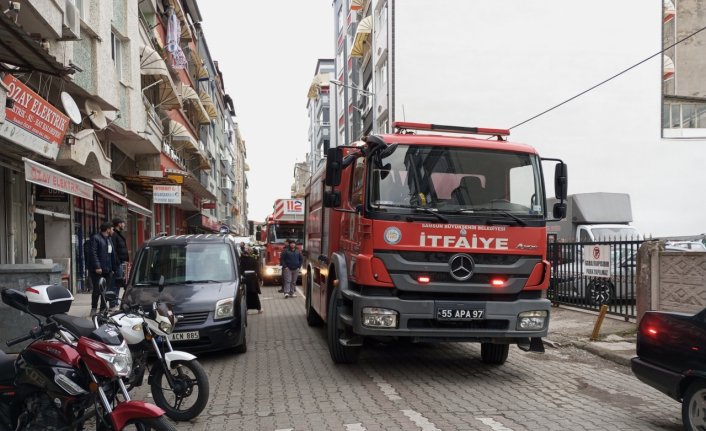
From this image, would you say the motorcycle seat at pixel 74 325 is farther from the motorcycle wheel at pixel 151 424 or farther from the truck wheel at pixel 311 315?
the truck wheel at pixel 311 315

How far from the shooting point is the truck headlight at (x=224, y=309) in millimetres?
7574

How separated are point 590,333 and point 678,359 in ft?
17.3

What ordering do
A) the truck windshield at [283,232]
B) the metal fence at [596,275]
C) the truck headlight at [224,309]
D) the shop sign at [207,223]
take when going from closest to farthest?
the truck headlight at [224,309], the metal fence at [596,275], the truck windshield at [283,232], the shop sign at [207,223]

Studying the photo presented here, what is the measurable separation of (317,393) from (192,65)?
1420 inches

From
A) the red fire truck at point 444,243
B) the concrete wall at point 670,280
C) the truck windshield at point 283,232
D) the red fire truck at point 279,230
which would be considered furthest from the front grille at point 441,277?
the truck windshield at point 283,232

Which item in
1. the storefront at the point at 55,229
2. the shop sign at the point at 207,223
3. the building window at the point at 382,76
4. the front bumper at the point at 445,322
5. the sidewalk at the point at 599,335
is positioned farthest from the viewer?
the shop sign at the point at 207,223

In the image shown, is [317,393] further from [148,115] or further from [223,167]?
[223,167]

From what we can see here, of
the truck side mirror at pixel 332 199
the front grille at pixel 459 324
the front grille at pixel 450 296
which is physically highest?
the truck side mirror at pixel 332 199

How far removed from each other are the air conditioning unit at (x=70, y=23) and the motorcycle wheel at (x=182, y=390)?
8.98 m

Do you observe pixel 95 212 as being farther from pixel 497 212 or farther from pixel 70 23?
pixel 497 212

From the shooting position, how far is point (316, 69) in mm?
84312

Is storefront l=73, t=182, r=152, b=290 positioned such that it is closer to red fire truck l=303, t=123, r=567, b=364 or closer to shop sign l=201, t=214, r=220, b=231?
red fire truck l=303, t=123, r=567, b=364

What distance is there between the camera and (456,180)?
658 centimetres

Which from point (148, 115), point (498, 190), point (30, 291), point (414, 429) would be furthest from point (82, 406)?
point (148, 115)
